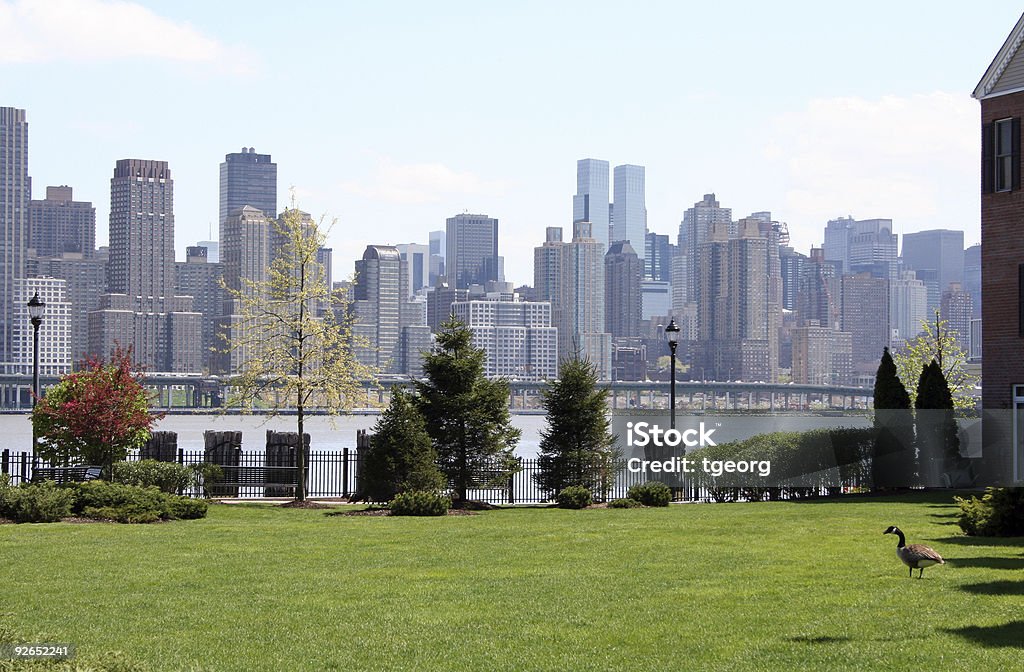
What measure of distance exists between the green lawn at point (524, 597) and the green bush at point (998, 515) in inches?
25.2

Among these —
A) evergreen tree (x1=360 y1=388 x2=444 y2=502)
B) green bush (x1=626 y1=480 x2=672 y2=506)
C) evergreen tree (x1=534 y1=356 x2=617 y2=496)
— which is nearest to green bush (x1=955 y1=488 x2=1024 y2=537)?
green bush (x1=626 y1=480 x2=672 y2=506)

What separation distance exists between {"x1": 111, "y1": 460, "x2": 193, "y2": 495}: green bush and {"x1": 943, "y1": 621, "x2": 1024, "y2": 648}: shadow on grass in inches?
985

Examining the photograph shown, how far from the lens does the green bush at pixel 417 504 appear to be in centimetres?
3086

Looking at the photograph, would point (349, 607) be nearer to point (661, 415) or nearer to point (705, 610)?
point (705, 610)

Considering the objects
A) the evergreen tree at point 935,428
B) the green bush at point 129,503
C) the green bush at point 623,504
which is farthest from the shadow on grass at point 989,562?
the evergreen tree at point 935,428

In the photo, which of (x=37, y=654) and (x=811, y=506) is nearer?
(x=37, y=654)

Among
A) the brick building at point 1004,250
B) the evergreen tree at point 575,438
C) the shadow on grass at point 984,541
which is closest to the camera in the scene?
the shadow on grass at point 984,541

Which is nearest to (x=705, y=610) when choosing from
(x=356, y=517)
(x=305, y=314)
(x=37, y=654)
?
(x=37, y=654)

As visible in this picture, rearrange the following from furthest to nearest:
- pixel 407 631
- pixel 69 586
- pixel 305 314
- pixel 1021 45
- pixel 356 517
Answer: pixel 305 314 → pixel 1021 45 → pixel 356 517 → pixel 69 586 → pixel 407 631

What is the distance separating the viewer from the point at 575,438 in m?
37.1

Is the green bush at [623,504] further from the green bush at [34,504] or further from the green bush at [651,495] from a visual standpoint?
the green bush at [34,504]

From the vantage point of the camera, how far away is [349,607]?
15.9m

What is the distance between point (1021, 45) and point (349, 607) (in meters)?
25.3

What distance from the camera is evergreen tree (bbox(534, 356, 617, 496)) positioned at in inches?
1448
